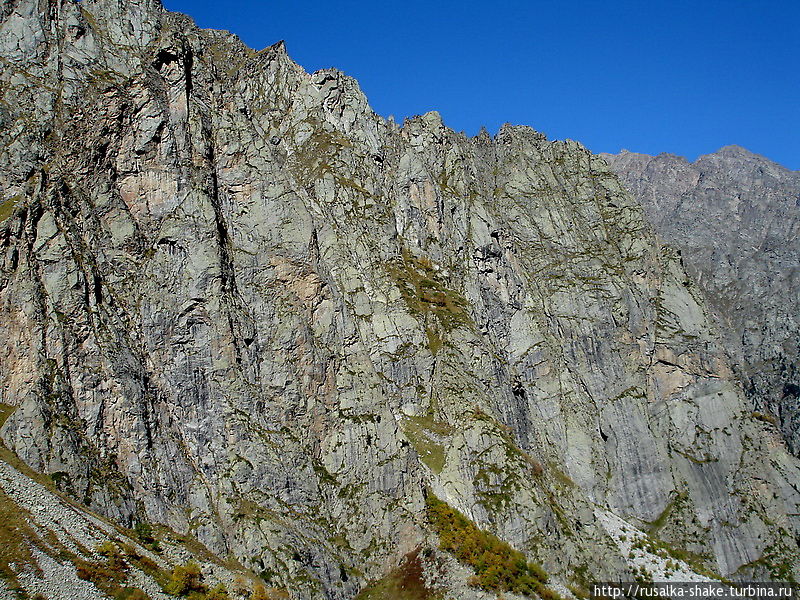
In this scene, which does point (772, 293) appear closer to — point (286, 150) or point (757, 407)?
point (757, 407)

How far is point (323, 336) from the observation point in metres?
81.9

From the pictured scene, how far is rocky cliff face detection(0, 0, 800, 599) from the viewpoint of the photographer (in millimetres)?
65750

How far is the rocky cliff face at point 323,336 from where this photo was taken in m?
65.8

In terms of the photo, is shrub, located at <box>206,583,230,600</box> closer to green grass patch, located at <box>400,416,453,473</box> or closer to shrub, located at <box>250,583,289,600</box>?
shrub, located at <box>250,583,289,600</box>

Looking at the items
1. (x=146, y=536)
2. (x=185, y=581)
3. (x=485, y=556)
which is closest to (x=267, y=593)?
(x=185, y=581)

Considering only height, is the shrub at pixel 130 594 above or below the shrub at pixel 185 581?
above

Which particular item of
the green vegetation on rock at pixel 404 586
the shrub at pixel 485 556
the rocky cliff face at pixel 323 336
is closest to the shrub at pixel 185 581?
the rocky cliff face at pixel 323 336

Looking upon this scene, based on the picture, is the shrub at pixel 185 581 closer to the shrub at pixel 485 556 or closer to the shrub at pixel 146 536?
the shrub at pixel 146 536

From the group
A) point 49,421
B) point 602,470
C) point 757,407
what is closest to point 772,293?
point 757,407

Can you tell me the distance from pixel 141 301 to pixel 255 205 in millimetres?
21447

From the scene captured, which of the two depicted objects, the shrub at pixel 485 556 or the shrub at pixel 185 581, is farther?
the shrub at pixel 485 556

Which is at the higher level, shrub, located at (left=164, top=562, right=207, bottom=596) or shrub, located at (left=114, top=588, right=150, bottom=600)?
shrub, located at (left=114, top=588, right=150, bottom=600)

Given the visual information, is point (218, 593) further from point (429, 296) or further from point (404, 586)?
point (429, 296)

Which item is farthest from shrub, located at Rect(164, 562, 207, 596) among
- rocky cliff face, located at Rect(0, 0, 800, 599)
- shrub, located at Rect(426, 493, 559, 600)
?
shrub, located at Rect(426, 493, 559, 600)
